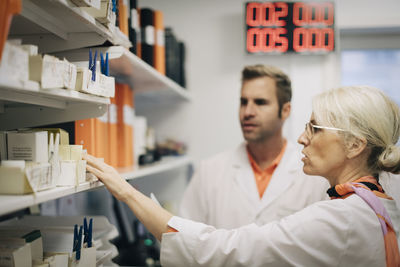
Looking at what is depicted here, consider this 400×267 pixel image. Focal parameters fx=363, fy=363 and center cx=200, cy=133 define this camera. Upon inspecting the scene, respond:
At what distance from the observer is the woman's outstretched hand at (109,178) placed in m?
1.16

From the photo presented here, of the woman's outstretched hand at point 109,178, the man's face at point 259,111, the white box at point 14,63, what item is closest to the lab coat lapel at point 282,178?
the man's face at point 259,111

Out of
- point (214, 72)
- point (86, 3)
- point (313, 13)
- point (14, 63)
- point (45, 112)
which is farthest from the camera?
point (214, 72)

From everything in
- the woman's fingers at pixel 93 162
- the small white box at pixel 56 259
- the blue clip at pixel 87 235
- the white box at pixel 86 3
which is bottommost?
the small white box at pixel 56 259

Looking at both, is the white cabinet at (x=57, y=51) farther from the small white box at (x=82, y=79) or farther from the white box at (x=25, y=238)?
the white box at (x=25, y=238)

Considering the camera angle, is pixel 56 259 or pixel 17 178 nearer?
pixel 17 178

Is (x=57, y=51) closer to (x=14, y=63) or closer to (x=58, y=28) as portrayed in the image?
(x=58, y=28)

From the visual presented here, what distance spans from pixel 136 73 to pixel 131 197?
711 millimetres

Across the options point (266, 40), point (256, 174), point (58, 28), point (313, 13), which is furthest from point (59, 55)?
point (313, 13)

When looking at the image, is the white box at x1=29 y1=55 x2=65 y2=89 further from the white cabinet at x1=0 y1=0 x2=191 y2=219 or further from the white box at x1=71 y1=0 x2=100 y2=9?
the white box at x1=71 y1=0 x2=100 y2=9

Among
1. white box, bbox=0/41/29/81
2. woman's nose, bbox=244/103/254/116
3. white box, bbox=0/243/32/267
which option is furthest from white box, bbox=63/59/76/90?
woman's nose, bbox=244/103/254/116

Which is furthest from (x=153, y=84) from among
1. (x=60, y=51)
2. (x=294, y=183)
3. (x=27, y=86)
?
(x=27, y=86)

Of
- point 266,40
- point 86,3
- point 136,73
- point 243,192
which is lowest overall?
point 243,192

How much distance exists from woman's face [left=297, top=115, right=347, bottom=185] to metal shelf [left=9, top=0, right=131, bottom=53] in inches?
31.4

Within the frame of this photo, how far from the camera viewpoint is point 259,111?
6.71 ft
